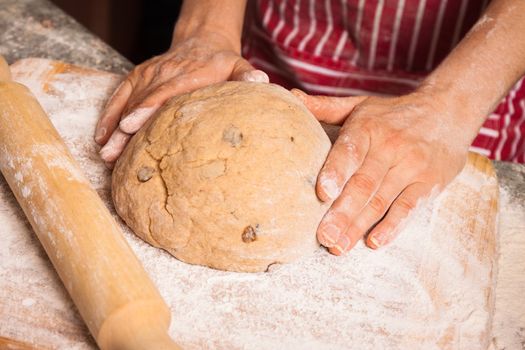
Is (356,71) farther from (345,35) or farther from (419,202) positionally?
(419,202)

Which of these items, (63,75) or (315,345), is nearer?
(315,345)

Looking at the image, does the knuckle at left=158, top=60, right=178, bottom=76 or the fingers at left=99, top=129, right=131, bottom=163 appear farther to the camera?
the knuckle at left=158, top=60, right=178, bottom=76

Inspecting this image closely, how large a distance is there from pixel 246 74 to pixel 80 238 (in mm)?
718

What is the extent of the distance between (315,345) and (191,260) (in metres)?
0.36

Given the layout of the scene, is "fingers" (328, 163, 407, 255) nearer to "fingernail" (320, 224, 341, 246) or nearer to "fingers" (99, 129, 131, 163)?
"fingernail" (320, 224, 341, 246)

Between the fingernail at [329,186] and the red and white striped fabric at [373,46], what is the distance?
33.2 inches

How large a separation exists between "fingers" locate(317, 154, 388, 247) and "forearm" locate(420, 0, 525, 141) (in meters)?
0.37

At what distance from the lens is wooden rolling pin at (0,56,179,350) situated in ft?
3.81

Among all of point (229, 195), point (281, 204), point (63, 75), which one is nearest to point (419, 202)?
point (281, 204)

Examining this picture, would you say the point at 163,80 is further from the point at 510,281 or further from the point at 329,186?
the point at 510,281

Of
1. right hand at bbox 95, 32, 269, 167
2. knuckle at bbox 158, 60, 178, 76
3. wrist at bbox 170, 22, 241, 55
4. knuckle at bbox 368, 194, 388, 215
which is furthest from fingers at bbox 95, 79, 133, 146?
knuckle at bbox 368, 194, 388, 215

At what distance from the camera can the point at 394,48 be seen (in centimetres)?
213

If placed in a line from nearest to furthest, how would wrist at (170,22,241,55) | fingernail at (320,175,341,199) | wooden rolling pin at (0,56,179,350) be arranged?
wooden rolling pin at (0,56,179,350) < fingernail at (320,175,341,199) < wrist at (170,22,241,55)

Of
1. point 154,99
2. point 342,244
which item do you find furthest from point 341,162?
point 154,99
